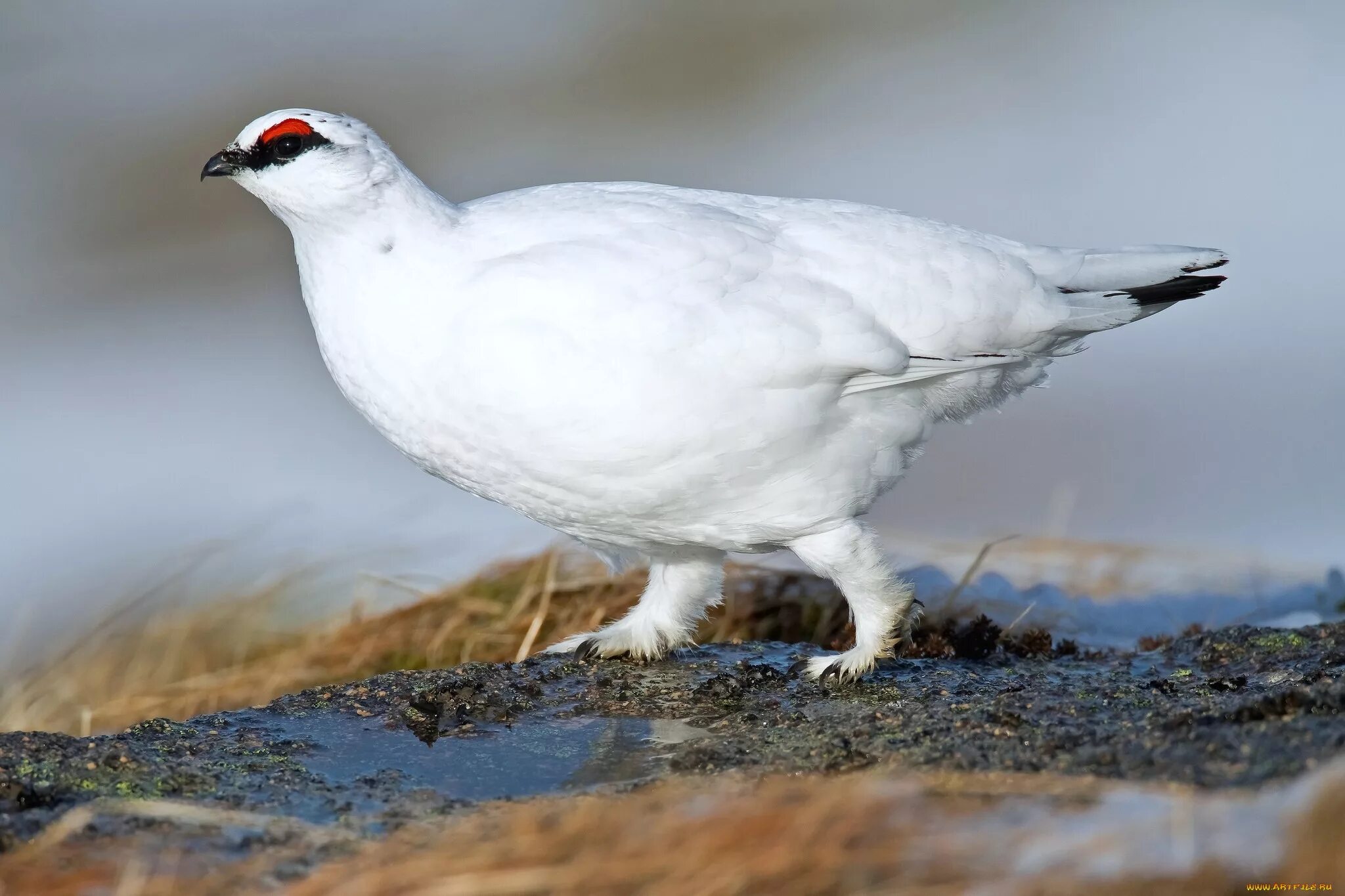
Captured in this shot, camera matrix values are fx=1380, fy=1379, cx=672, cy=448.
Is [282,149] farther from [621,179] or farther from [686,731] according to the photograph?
[621,179]

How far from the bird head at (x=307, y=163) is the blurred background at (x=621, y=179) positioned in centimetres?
228

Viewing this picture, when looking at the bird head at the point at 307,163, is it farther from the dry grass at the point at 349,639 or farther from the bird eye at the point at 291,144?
the dry grass at the point at 349,639

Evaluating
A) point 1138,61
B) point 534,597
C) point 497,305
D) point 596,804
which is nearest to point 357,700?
point 497,305

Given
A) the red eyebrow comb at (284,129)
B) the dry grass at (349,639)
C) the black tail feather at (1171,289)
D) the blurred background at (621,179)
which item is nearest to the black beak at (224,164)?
the red eyebrow comb at (284,129)

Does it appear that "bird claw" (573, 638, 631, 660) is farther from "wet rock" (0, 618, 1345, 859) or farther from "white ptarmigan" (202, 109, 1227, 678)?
"white ptarmigan" (202, 109, 1227, 678)

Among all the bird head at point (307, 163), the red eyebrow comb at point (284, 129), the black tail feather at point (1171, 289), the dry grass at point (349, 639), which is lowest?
the dry grass at point (349, 639)

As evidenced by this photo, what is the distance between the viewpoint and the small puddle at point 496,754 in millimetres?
3143

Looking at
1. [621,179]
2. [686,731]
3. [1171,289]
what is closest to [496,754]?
[686,731]

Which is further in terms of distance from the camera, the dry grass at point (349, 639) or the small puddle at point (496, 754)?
the dry grass at point (349, 639)

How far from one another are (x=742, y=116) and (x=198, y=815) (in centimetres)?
1136

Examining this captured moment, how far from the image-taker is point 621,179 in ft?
37.3

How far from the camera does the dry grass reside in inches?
208

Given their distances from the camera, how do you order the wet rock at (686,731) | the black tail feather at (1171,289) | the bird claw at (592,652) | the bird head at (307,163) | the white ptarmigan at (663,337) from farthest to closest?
the bird claw at (592,652) < the black tail feather at (1171,289) < the bird head at (307,163) < the white ptarmigan at (663,337) < the wet rock at (686,731)

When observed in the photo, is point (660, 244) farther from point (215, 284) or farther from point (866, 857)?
point (215, 284)
